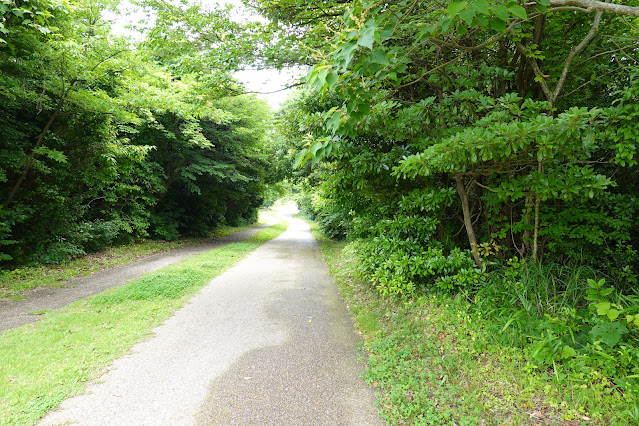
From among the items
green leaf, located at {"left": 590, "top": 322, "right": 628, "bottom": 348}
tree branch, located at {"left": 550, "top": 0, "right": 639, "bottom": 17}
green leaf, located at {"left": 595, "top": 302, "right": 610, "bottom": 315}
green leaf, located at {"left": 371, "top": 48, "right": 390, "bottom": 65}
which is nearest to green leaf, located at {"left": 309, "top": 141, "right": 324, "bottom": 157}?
green leaf, located at {"left": 371, "top": 48, "right": 390, "bottom": 65}

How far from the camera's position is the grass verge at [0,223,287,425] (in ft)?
9.13

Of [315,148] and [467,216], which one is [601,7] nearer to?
[315,148]

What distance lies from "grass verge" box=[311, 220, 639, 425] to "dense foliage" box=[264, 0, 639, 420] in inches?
5.6

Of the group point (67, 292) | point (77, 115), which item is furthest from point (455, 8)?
point (77, 115)

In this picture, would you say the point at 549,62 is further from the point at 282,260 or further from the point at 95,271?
the point at 95,271

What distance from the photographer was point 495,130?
9.13ft

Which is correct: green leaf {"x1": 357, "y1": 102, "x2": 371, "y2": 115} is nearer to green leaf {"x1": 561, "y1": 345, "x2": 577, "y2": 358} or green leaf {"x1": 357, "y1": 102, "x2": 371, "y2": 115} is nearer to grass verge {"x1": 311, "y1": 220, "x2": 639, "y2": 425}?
grass verge {"x1": 311, "y1": 220, "x2": 639, "y2": 425}

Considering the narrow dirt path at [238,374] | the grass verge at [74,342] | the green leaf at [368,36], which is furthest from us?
the grass verge at [74,342]

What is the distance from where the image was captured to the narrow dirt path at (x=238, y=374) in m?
2.64

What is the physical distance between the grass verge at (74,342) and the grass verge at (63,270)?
6.08ft

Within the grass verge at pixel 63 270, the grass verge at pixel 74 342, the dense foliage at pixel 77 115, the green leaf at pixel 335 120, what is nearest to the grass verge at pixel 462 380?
the green leaf at pixel 335 120

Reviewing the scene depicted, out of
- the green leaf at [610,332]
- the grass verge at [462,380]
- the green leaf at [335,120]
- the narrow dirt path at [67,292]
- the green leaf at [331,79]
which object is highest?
the green leaf at [331,79]

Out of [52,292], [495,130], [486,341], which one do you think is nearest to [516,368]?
[486,341]

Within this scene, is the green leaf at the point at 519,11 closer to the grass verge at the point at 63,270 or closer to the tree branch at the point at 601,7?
the tree branch at the point at 601,7
